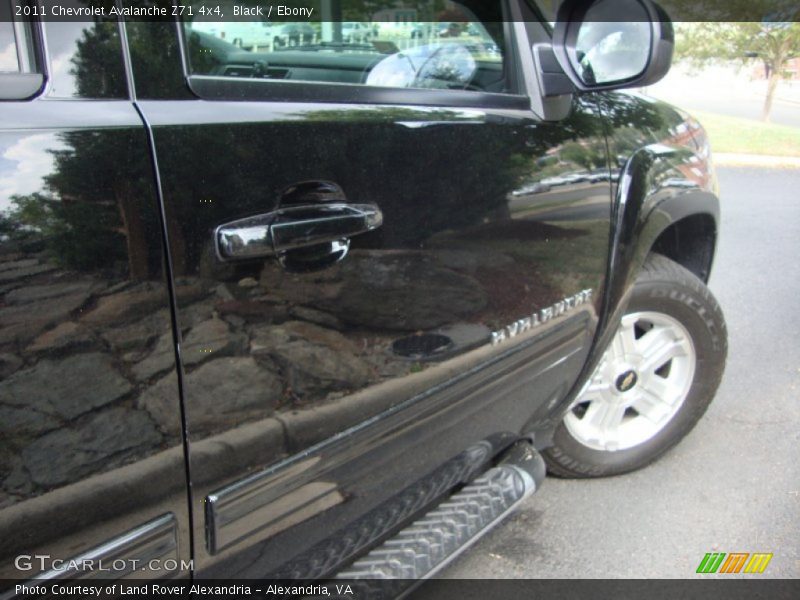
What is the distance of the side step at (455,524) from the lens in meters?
1.86

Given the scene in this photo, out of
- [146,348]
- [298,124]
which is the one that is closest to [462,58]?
[298,124]

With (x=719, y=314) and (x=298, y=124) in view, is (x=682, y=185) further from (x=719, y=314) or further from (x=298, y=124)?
(x=298, y=124)

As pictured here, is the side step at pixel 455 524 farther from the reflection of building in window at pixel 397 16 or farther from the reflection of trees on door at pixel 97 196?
the reflection of building in window at pixel 397 16

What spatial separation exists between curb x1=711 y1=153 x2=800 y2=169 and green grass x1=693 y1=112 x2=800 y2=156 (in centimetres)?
30

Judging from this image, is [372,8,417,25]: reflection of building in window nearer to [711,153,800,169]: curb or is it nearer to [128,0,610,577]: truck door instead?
[128,0,610,577]: truck door

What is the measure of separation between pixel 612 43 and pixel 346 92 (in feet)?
3.01

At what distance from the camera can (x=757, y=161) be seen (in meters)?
11.4

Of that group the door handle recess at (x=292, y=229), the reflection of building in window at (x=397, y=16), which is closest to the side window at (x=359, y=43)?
the reflection of building in window at (x=397, y=16)

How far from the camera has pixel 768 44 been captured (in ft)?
47.2

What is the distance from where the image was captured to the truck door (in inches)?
52.2

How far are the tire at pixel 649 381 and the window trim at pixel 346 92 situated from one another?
3.11 ft

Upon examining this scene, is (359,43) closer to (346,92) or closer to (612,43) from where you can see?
(346,92)

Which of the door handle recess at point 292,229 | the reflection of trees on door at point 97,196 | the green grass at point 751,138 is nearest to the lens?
the reflection of trees on door at point 97,196

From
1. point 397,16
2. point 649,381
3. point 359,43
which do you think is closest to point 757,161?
point 649,381
